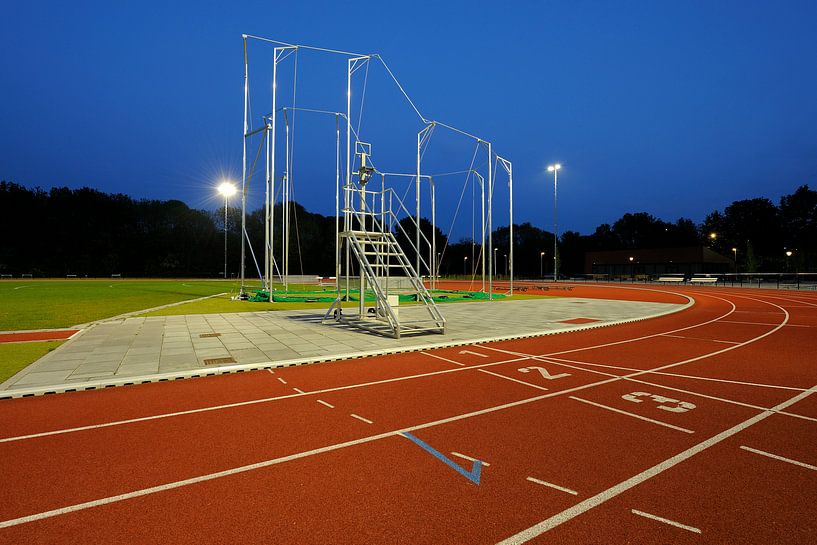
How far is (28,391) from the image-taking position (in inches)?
294

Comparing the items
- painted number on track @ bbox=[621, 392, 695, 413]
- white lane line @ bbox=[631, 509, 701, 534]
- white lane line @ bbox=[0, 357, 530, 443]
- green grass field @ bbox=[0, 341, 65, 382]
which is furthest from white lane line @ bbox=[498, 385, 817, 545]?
green grass field @ bbox=[0, 341, 65, 382]

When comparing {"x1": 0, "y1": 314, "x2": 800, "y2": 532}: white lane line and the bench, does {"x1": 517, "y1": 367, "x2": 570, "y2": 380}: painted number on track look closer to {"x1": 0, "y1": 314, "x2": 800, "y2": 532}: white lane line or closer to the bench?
{"x1": 0, "y1": 314, "x2": 800, "y2": 532}: white lane line

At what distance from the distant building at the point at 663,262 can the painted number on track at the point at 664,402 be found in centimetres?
7232

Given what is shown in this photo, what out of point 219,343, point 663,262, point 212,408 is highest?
point 663,262

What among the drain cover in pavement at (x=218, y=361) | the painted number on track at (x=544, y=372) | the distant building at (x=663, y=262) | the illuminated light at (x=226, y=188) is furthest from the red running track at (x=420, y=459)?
the distant building at (x=663, y=262)

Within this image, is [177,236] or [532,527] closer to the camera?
[532,527]

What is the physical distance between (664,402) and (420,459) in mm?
4648

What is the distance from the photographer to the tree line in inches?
3169

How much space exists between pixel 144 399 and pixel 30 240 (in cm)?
9958

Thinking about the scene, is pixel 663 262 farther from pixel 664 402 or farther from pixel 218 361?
pixel 218 361

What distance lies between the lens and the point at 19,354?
10414mm

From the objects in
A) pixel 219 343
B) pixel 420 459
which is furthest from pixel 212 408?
pixel 219 343

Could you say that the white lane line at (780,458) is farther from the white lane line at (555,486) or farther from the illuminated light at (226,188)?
the illuminated light at (226,188)

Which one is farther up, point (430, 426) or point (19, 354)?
point (19, 354)
